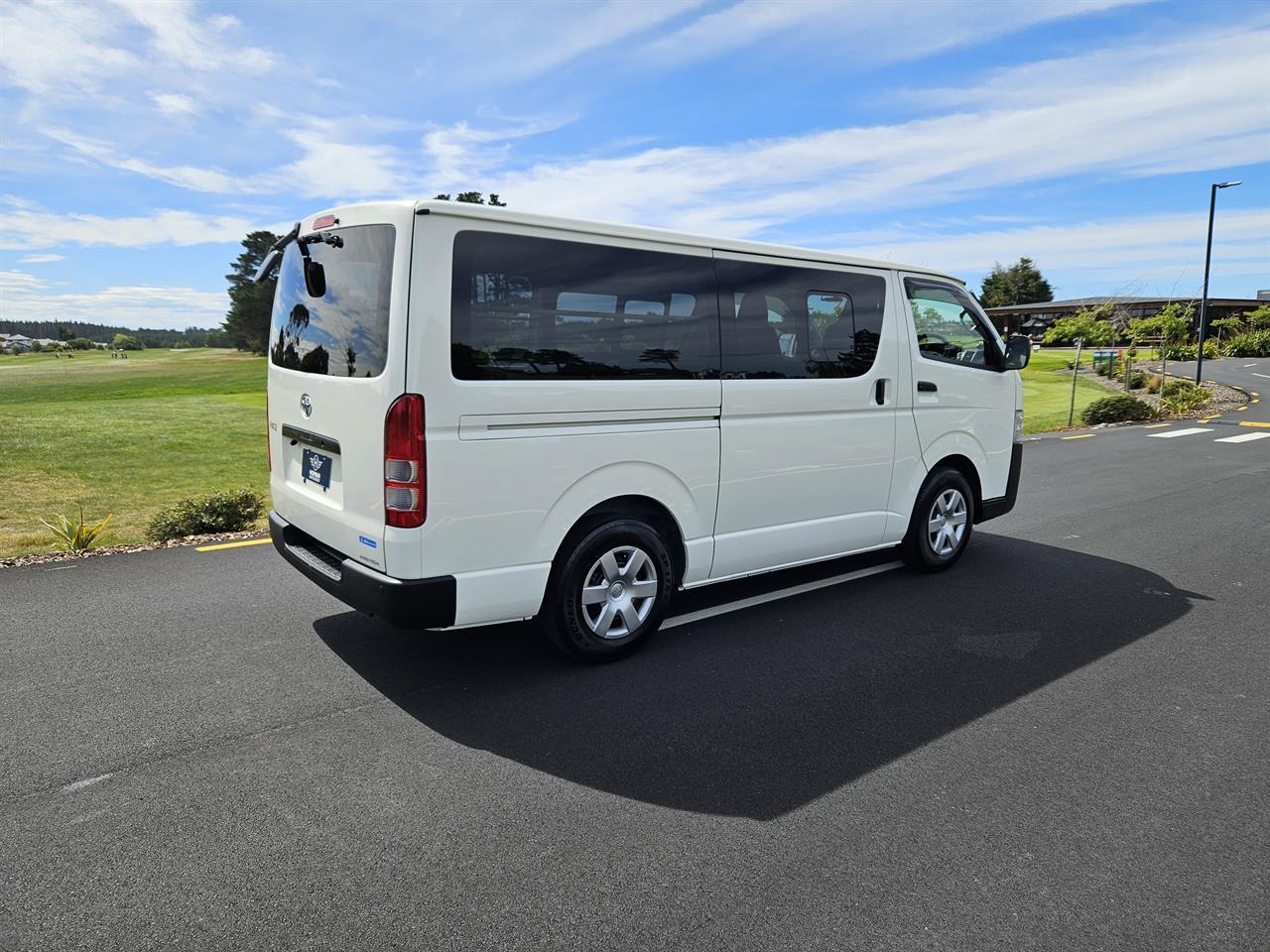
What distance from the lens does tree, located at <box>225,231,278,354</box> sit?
203 ft

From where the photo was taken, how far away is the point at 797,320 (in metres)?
4.76

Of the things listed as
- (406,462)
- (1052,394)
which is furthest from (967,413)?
(1052,394)

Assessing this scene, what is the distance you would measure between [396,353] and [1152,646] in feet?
13.9

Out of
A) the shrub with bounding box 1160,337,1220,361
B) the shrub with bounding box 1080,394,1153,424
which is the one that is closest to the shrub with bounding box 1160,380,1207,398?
the shrub with bounding box 1080,394,1153,424

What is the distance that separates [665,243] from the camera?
4.20 m

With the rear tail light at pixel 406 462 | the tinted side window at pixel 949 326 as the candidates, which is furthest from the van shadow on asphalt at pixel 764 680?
the tinted side window at pixel 949 326

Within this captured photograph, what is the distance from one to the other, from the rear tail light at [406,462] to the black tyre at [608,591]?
0.80m

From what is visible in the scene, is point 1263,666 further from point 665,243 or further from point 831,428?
point 665,243

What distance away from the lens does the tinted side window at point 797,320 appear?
447 centimetres

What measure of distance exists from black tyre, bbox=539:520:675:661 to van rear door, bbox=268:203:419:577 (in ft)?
2.59

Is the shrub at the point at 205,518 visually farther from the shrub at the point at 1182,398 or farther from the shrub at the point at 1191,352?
the shrub at the point at 1191,352

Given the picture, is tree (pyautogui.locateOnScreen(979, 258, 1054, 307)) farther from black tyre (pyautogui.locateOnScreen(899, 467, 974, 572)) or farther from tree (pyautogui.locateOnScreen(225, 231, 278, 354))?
black tyre (pyautogui.locateOnScreen(899, 467, 974, 572))

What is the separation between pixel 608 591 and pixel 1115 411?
18.0m

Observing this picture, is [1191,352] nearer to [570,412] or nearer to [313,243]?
[570,412]
